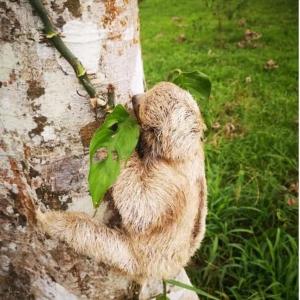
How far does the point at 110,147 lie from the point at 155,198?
0.43 meters

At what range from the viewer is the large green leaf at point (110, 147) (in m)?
1.19

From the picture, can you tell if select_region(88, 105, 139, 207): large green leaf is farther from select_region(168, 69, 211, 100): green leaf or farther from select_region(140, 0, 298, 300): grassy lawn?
select_region(140, 0, 298, 300): grassy lawn

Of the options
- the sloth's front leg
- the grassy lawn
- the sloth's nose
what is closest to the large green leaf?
the sloth's nose

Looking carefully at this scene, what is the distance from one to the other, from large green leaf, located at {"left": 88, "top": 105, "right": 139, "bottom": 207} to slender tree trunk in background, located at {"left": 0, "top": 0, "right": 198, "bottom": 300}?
0.09 metres

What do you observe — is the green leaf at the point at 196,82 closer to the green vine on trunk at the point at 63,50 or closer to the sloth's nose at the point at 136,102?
the sloth's nose at the point at 136,102

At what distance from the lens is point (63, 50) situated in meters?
1.20

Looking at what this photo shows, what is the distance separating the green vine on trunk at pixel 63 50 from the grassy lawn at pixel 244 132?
77 centimetres

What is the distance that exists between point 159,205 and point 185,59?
443cm

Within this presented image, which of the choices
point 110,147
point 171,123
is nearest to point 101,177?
point 110,147

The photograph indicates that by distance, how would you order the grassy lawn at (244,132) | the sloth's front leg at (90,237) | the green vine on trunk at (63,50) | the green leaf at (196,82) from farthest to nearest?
the grassy lawn at (244,132), the green leaf at (196,82), the sloth's front leg at (90,237), the green vine on trunk at (63,50)

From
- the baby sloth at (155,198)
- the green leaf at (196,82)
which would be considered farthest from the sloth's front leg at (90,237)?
the green leaf at (196,82)

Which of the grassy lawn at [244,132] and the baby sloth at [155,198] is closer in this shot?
the baby sloth at [155,198]

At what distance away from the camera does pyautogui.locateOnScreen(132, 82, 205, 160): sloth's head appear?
1.56m

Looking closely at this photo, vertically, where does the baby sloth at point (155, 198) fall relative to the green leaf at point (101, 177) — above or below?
below
